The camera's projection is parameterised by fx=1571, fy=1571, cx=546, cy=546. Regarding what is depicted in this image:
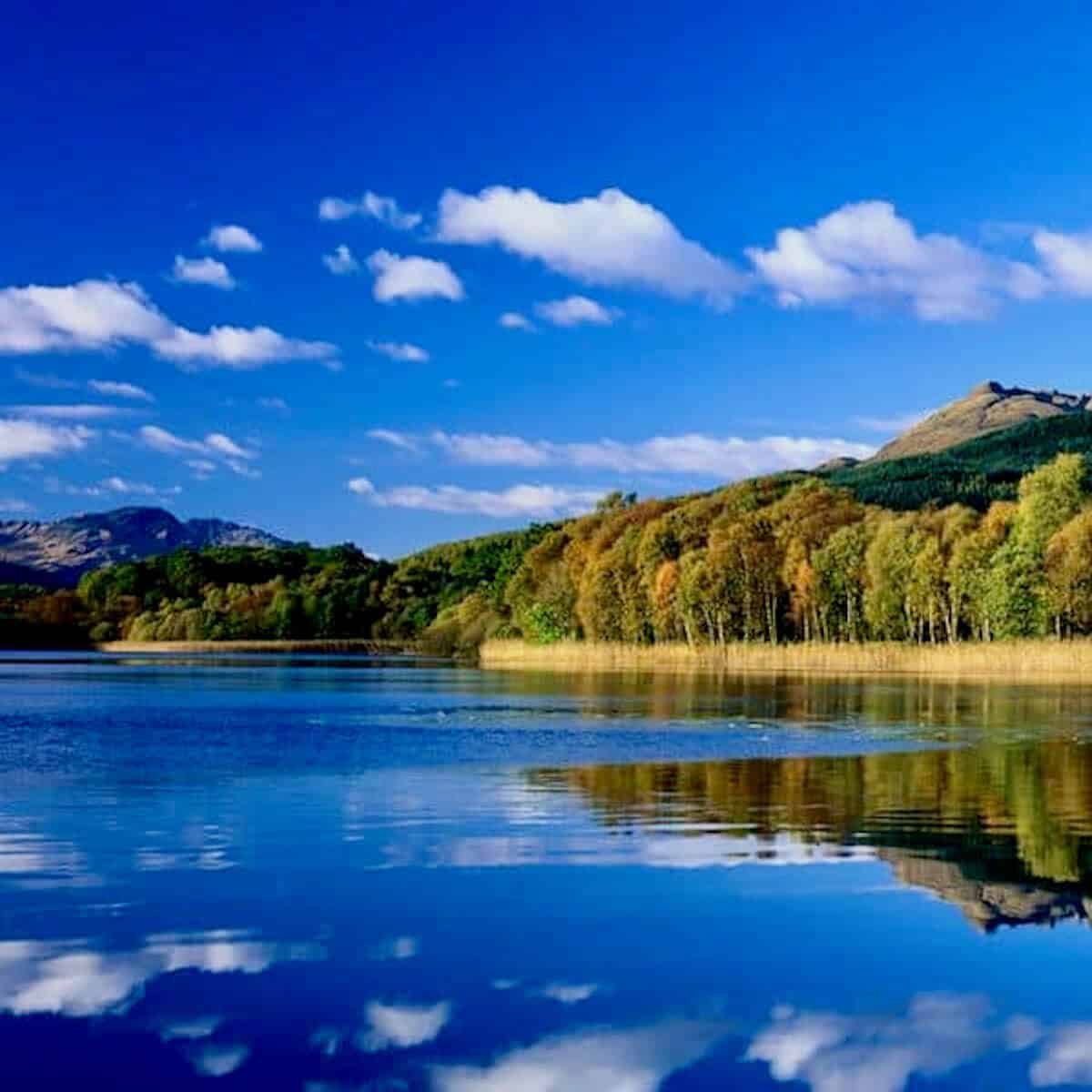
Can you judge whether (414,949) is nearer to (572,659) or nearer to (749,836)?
(749,836)

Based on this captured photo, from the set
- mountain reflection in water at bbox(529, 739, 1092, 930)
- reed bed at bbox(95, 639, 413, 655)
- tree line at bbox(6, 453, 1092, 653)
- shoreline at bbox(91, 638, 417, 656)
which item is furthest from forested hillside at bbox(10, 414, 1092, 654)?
mountain reflection in water at bbox(529, 739, 1092, 930)

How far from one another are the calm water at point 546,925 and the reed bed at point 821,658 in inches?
1751

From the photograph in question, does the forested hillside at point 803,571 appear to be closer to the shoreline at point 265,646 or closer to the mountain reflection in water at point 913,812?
the shoreline at point 265,646

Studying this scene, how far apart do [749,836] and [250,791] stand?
8.38 m

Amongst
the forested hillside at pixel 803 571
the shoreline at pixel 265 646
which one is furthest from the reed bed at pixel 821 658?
the shoreline at pixel 265 646

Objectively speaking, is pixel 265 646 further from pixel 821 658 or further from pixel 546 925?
pixel 546 925

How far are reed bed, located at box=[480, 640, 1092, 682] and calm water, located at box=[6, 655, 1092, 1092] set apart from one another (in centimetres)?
4448

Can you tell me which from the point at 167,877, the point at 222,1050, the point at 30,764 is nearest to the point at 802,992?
the point at 222,1050

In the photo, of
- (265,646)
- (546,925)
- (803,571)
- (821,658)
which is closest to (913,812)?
(546,925)

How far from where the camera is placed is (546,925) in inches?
478

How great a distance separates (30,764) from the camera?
2714cm

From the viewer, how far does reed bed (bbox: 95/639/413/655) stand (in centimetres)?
17835

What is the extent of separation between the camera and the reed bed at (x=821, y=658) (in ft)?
230

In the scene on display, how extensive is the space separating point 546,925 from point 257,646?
575ft
